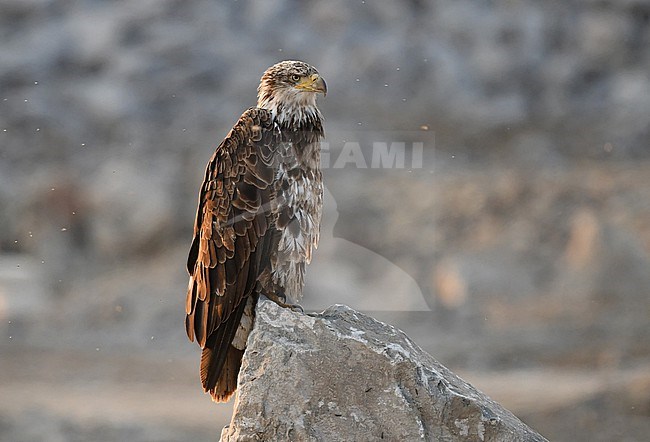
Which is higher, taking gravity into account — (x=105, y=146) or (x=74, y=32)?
(x=74, y=32)

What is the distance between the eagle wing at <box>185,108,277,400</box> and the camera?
2.96 m

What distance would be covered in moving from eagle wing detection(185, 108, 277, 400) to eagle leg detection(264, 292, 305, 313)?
0.06 metres

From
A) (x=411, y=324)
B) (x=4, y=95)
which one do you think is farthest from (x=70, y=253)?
(x=411, y=324)

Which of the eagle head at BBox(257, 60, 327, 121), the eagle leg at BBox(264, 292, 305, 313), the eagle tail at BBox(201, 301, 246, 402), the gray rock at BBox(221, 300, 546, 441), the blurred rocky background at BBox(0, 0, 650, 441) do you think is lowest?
the gray rock at BBox(221, 300, 546, 441)

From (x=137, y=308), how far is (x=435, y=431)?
17.3ft

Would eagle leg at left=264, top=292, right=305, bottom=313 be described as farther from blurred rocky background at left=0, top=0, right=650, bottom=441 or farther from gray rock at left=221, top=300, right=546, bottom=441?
blurred rocky background at left=0, top=0, right=650, bottom=441

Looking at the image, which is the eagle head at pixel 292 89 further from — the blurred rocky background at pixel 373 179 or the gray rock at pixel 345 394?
the blurred rocky background at pixel 373 179

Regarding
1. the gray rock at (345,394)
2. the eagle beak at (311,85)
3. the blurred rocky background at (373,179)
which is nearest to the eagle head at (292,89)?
the eagle beak at (311,85)

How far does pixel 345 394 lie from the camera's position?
260 cm

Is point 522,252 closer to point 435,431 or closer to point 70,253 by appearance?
point 70,253

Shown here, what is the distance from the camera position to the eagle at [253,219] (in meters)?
2.96

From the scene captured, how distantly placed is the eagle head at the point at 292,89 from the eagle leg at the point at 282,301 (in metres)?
0.54

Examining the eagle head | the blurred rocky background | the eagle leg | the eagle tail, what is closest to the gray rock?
the eagle leg

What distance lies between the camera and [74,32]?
8.65 m
